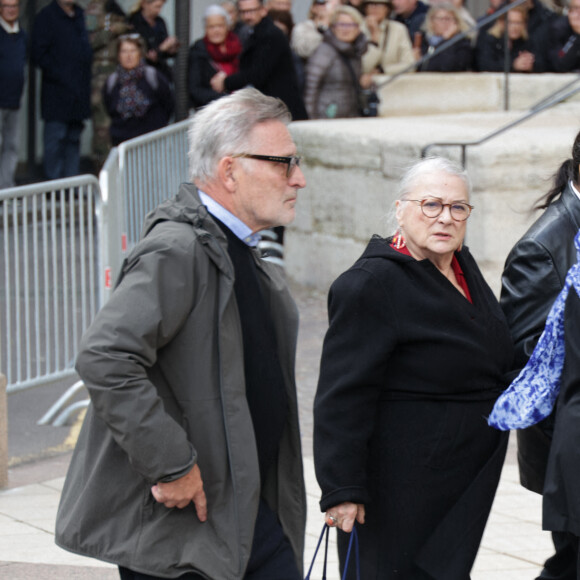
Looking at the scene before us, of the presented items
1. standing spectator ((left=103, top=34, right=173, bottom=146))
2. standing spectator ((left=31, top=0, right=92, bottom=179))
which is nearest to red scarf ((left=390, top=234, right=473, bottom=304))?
standing spectator ((left=103, top=34, right=173, bottom=146))

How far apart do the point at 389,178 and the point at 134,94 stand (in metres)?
3.27

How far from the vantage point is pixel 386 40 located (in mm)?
12969

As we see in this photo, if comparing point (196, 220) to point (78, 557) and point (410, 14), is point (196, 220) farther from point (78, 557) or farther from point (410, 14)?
point (410, 14)

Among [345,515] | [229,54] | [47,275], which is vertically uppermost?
[229,54]

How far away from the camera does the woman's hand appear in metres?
3.34

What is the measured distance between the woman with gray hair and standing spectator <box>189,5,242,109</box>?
27.0 ft

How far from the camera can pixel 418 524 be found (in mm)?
3428

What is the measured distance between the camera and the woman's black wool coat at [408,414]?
334 centimetres

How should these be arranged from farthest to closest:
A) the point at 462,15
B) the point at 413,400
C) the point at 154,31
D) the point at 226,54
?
the point at 462,15
the point at 154,31
the point at 226,54
the point at 413,400

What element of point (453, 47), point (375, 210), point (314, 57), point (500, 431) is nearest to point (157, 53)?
point (314, 57)

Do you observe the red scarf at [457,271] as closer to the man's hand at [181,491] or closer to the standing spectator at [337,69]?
the man's hand at [181,491]

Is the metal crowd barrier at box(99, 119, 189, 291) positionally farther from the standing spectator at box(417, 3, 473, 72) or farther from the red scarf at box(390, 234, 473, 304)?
the standing spectator at box(417, 3, 473, 72)

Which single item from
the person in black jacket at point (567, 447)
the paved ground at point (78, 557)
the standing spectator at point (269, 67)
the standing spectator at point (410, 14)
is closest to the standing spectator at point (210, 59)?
the standing spectator at point (269, 67)

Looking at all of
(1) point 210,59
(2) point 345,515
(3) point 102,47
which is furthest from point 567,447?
(3) point 102,47
